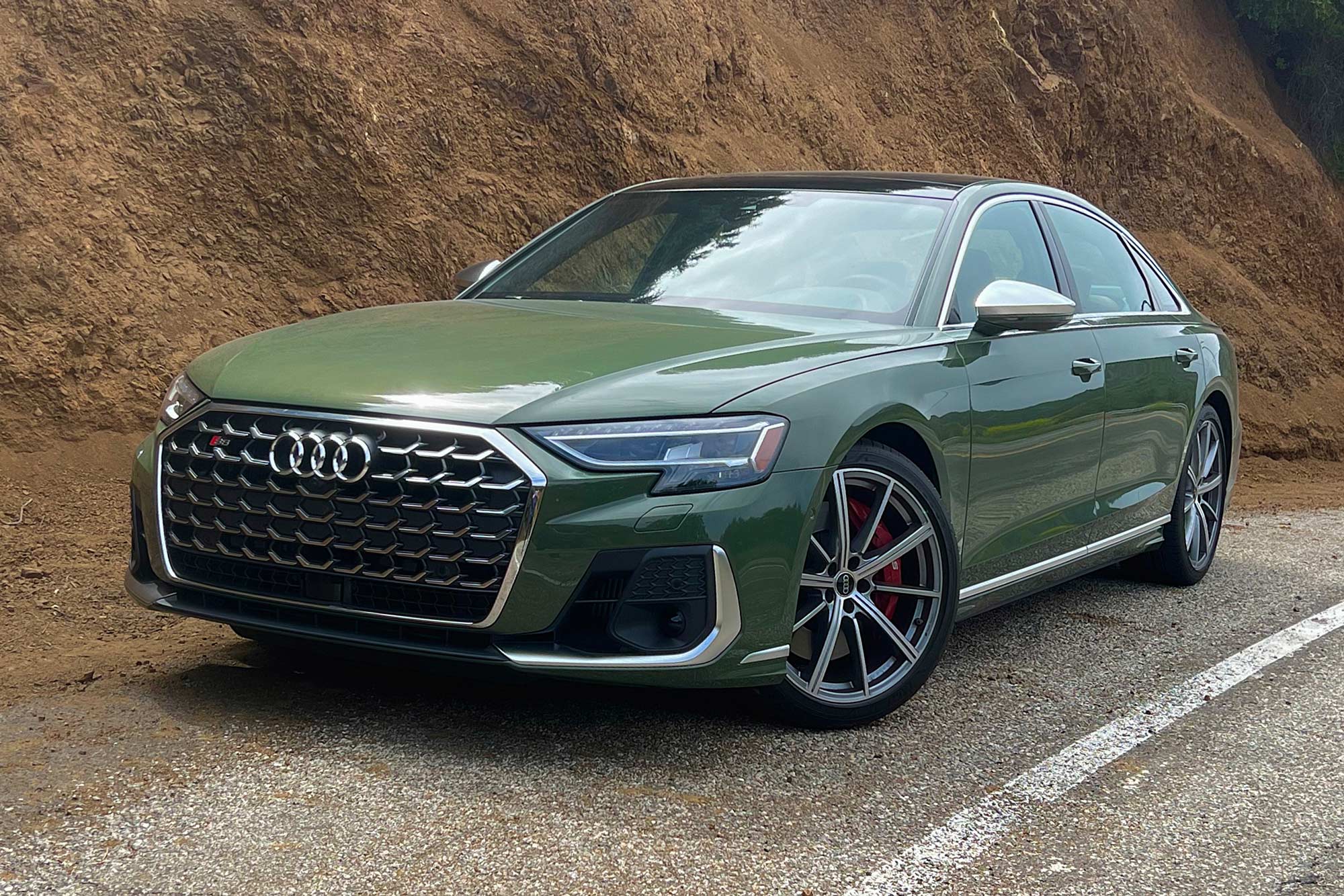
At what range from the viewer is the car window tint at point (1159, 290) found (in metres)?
6.79

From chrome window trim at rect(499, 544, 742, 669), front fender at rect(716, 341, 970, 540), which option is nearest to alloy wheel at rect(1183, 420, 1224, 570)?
front fender at rect(716, 341, 970, 540)

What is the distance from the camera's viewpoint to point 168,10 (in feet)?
31.1

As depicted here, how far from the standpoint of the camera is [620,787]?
385 centimetres

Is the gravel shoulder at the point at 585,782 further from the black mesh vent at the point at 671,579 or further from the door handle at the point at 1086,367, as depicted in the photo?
the door handle at the point at 1086,367

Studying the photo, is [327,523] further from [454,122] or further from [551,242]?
[454,122]

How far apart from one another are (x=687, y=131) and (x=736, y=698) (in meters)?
8.52

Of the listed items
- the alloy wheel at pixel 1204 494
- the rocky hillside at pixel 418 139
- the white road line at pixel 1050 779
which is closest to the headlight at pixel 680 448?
the white road line at pixel 1050 779

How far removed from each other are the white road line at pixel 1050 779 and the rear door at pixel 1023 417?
0.69 metres

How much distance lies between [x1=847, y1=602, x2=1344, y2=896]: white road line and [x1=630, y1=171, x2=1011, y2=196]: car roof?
78.3 inches

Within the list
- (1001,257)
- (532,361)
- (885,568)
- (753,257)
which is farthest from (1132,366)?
(532,361)

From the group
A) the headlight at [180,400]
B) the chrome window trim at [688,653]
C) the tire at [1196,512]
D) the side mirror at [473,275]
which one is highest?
the side mirror at [473,275]

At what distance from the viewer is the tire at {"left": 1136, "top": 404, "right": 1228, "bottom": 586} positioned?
22.3 feet

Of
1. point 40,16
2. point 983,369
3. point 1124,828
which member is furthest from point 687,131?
point 1124,828

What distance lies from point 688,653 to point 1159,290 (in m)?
3.94
